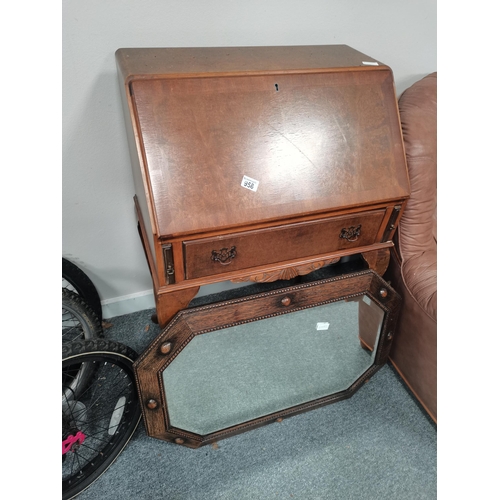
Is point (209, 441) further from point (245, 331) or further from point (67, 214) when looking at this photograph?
point (67, 214)

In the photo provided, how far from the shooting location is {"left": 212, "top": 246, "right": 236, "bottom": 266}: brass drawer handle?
104 cm

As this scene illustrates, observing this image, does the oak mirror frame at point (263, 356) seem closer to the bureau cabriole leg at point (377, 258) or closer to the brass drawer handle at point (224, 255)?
the bureau cabriole leg at point (377, 258)

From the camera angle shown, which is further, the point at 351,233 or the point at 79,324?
the point at 79,324

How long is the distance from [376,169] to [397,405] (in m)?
0.90

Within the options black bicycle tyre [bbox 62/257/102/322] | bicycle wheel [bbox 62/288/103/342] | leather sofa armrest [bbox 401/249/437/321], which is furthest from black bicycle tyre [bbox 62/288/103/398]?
leather sofa armrest [bbox 401/249/437/321]

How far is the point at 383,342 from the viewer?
144cm

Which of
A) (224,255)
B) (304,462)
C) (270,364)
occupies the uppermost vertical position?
(224,255)

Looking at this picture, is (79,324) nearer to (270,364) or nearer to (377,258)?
(270,364)

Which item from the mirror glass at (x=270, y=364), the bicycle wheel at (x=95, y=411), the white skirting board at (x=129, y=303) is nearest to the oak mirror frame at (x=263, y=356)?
the mirror glass at (x=270, y=364)

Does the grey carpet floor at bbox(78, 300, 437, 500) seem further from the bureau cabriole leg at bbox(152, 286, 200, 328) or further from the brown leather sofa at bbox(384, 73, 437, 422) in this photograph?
the bureau cabriole leg at bbox(152, 286, 200, 328)

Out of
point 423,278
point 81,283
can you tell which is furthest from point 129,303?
point 423,278

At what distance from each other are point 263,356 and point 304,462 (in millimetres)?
364

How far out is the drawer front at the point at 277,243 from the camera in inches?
40.5

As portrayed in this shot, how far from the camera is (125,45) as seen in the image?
1.17 m
